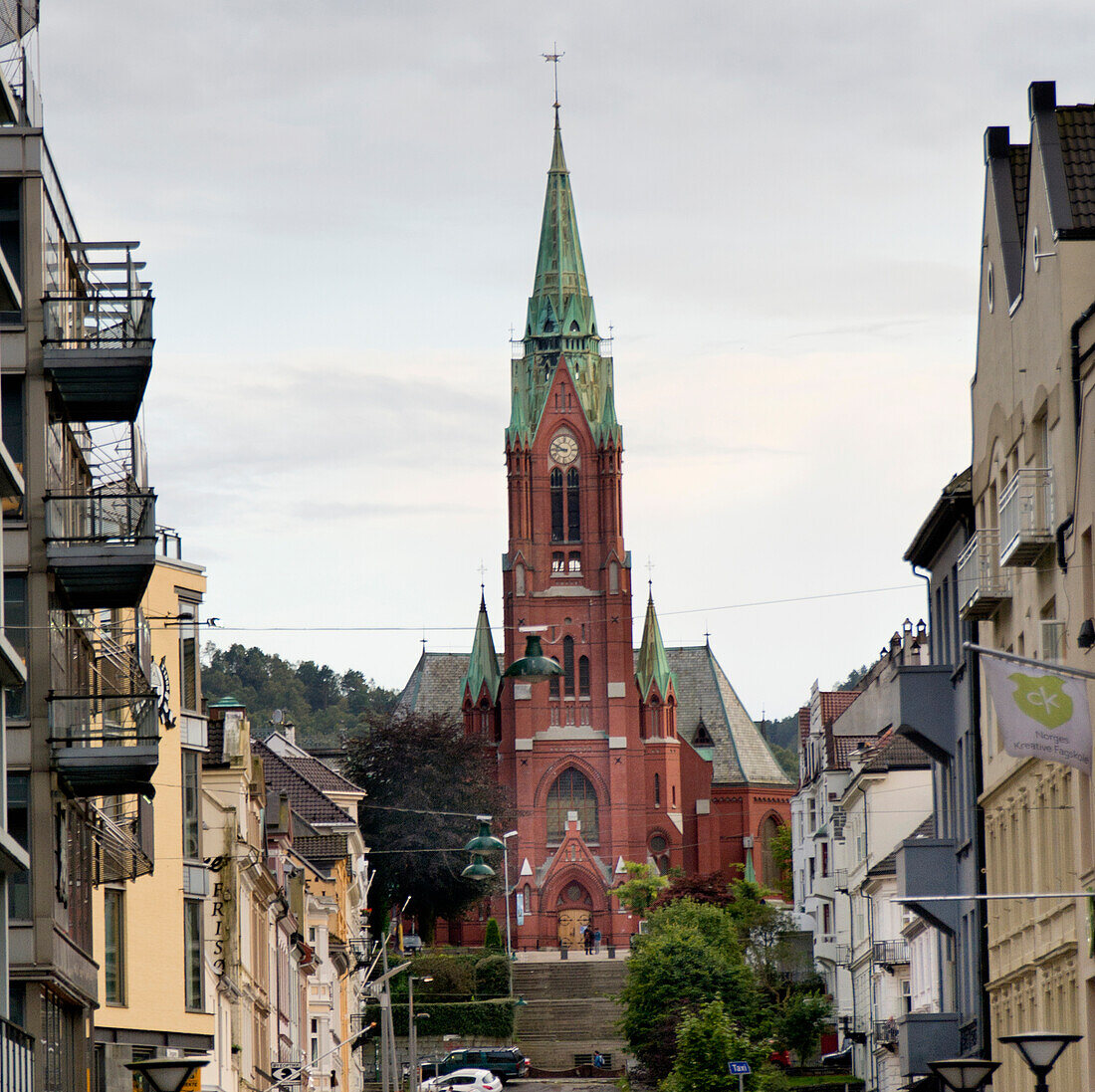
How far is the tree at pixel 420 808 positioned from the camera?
11325cm

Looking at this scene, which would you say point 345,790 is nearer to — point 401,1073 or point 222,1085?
point 401,1073

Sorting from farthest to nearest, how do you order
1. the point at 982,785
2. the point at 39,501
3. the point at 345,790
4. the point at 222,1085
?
the point at 345,790 → the point at 222,1085 → the point at 982,785 → the point at 39,501

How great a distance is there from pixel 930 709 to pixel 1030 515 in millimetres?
10582

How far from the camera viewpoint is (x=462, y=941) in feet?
435

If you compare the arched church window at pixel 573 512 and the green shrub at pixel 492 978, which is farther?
the arched church window at pixel 573 512

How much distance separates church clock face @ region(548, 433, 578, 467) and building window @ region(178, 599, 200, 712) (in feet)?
321

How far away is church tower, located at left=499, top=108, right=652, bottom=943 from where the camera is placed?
132750 millimetres

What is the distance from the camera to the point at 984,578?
108 feet

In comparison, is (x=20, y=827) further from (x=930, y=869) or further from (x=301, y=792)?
(x=301, y=792)

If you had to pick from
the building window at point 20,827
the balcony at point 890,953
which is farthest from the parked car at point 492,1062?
the building window at point 20,827

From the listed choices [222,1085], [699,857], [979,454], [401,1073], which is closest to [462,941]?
[699,857]

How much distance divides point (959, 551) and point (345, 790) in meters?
48.8

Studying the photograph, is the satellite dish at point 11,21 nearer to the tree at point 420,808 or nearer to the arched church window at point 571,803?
the tree at point 420,808

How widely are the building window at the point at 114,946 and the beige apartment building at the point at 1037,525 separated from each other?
40.4 ft
